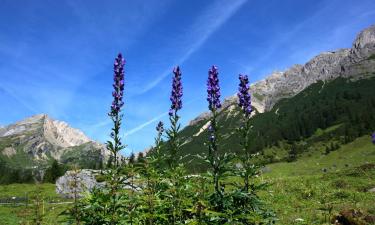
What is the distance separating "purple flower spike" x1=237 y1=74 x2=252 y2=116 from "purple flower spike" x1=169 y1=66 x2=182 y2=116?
81.1 inches

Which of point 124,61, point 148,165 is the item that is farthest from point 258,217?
point 124,61

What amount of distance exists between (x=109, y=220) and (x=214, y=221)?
2732 millimetres

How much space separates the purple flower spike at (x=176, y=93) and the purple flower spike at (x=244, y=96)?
81.1 inches

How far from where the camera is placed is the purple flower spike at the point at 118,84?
39.2 ft

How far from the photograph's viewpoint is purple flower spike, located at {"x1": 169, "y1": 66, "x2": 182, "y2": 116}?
43.8 feet

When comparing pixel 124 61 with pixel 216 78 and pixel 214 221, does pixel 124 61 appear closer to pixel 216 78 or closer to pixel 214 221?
pixel 216 78

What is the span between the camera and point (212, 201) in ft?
36.5

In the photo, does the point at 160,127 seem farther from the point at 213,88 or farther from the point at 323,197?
the point at 323,197

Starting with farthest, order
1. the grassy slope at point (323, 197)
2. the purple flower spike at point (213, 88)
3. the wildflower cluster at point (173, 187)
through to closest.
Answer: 1. the grassy slope at point (323, 197)
2. the purple flower spike at point (213, 88)
3. the wildflower cluster at point (173, 187)

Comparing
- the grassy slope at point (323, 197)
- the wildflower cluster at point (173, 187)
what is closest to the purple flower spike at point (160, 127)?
the wildflower cluster at point (173, 187)

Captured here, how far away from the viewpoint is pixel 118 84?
12.1 meters

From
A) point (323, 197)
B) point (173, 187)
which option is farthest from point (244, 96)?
point (323, 197)

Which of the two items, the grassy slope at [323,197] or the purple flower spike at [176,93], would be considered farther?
the grassy slope at [323,197]

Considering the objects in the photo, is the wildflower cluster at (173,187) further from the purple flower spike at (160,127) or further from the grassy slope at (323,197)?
the grassy slope at (323,197)
